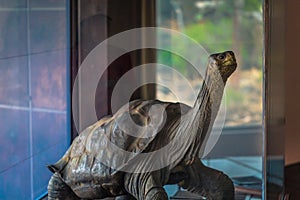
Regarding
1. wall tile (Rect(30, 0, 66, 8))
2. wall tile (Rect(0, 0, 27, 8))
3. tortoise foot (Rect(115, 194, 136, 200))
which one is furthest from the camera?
wall tile (Rect(30, 0, 66, 8))

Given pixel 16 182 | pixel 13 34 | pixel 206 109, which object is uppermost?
pixel 13 34

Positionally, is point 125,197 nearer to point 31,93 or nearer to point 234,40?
point 31,93

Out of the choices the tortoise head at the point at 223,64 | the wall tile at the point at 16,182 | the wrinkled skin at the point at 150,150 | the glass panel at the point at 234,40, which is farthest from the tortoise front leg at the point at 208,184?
the glass panel at the point at 234,40

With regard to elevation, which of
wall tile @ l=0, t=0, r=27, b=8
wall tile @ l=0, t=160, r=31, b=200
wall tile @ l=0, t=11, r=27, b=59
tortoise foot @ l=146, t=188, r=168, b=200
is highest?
wall tile @ l=0, t=0, r=27, b=8

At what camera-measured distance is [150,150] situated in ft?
2.76

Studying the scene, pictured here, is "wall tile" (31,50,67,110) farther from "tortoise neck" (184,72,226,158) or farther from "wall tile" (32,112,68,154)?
"tortoise neck" (184,72,226,158)

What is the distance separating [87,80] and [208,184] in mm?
313

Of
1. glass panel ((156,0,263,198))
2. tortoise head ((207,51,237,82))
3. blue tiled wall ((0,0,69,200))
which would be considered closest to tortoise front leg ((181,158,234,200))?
tortoise head ((207,51,237,82))

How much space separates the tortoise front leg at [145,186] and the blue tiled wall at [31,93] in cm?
22

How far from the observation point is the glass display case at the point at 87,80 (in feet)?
3.24

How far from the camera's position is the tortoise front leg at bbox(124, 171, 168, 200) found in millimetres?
830

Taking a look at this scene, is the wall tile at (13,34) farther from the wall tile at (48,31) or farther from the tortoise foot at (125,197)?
the tortoise foot at (125,197)

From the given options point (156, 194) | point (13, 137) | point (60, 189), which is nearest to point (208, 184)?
point (156, 194)

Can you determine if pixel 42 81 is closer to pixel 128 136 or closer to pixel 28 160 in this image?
pixel 28 160
